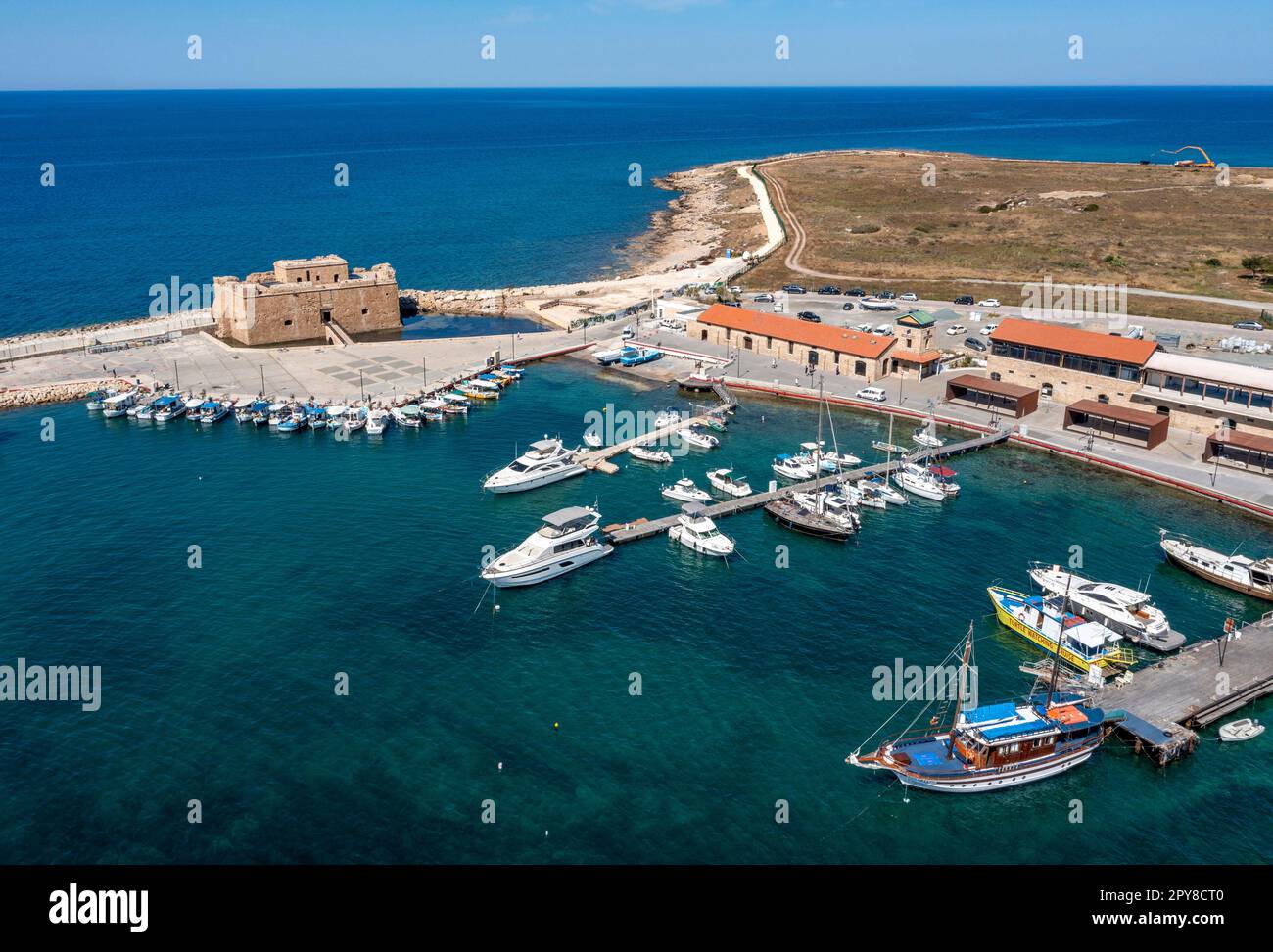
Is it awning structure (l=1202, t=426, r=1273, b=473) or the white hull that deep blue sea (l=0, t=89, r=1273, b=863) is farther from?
awning structure (l=1202, t=426, r=1273, b=473)

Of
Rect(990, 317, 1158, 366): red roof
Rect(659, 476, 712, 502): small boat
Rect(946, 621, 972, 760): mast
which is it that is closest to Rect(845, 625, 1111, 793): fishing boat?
Rect(946, 621, 972, 760): mast

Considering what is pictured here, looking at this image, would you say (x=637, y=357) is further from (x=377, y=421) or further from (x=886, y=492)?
(x=886, y=492)

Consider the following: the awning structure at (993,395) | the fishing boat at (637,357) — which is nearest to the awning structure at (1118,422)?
the awning structure at (993,395)

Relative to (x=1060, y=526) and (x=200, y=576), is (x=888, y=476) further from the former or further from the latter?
(x=200, y=576)

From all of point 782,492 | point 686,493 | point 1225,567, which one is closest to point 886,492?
point 782,492

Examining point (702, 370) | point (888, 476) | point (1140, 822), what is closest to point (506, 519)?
point (888, 476)

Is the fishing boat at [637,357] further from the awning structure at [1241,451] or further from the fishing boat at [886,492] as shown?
the awning structure at [1241,451]
